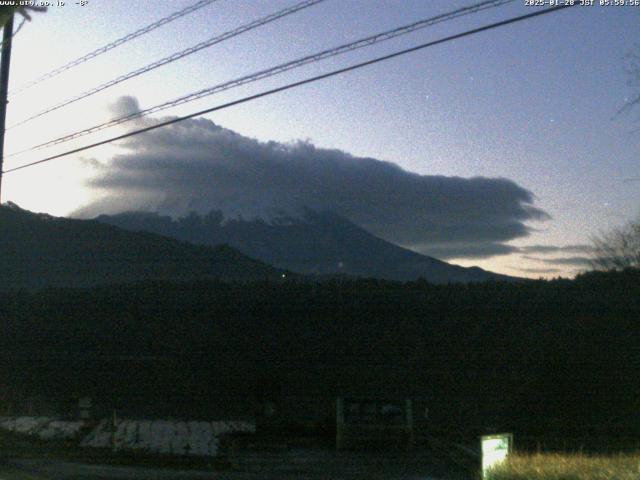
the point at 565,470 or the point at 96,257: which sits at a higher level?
the point at 96,257

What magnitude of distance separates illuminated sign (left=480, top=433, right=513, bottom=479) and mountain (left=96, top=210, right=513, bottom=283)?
1317cm

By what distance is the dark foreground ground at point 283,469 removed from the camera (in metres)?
10.8

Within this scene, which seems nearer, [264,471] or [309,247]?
[264,471]

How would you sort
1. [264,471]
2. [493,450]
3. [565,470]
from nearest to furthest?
[565,470]
[493,450]
[264,471]

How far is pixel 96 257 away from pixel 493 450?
24659mm

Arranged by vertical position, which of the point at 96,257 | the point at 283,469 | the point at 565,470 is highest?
the point at 96,257

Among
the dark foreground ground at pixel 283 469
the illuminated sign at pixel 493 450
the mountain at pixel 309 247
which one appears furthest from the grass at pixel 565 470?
the mountain at pixel 309 247

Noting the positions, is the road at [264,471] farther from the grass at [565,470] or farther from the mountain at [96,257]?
the mountain at [96,257]

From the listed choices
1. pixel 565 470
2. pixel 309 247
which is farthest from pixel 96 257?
pixel 565 470

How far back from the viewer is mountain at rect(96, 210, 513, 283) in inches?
1265

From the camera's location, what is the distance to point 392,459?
1311cm

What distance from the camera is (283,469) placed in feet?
38.8

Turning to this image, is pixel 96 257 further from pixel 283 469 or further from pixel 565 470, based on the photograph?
pixel 565 470

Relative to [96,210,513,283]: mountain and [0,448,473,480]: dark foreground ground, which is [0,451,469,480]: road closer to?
[0,448,473,480]: dark foreground ground
